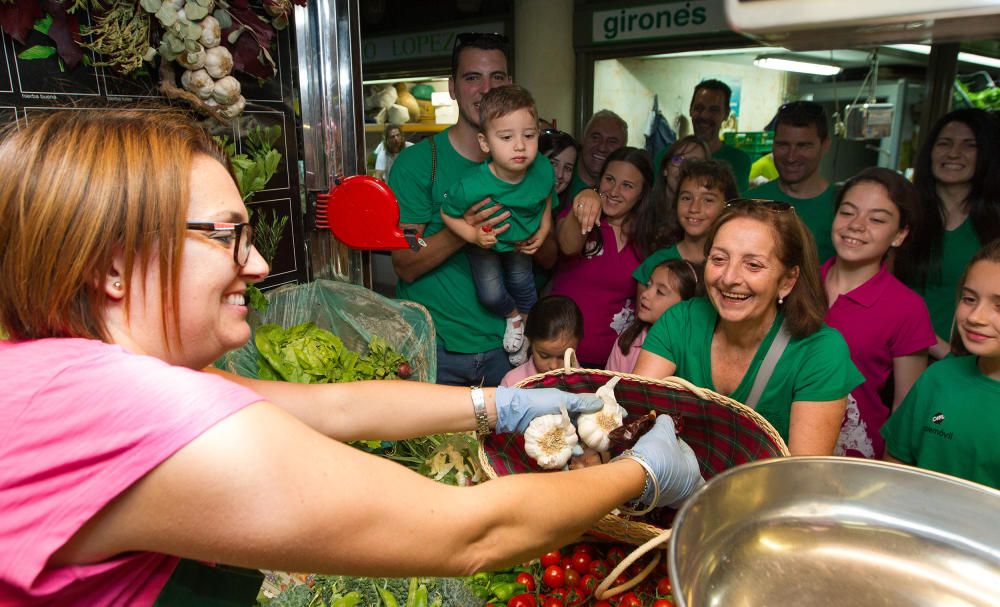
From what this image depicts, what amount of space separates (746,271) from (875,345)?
0.73 meters

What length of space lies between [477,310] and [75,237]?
6.27 ft

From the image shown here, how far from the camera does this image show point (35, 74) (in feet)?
5.24

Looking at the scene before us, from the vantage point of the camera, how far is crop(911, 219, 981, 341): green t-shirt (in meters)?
2.72

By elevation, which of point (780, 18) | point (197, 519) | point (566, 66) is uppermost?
point (566, 66)

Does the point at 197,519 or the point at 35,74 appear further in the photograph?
the point at 35,74

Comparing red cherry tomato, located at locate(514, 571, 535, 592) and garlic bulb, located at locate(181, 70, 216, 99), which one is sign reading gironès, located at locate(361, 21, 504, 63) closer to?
garlic bulb, located at locate(181, 70, 216, 99)

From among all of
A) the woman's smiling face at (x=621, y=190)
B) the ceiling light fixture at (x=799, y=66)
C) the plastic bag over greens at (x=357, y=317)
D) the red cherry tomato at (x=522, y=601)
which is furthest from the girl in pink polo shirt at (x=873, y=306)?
the ceiling light fixture at (x=799, y=66)

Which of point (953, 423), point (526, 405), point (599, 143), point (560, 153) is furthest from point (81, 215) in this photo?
point (599, 143)

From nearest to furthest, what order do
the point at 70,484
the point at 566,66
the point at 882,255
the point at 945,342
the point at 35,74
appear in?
the point at 70,484
the point at 35,74
the point at 882,255
the point at 945,342
the point at 566,66

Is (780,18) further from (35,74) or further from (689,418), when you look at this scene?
(35,74)

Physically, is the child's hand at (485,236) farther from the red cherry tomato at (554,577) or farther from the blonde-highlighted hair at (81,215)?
the blonde-highlighted hair at (81,215)

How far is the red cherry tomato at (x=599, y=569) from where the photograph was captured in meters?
1.60

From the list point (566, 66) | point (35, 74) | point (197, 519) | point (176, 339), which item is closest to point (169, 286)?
point (176, 339)

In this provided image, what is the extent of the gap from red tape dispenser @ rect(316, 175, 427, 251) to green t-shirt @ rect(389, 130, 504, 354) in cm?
56
